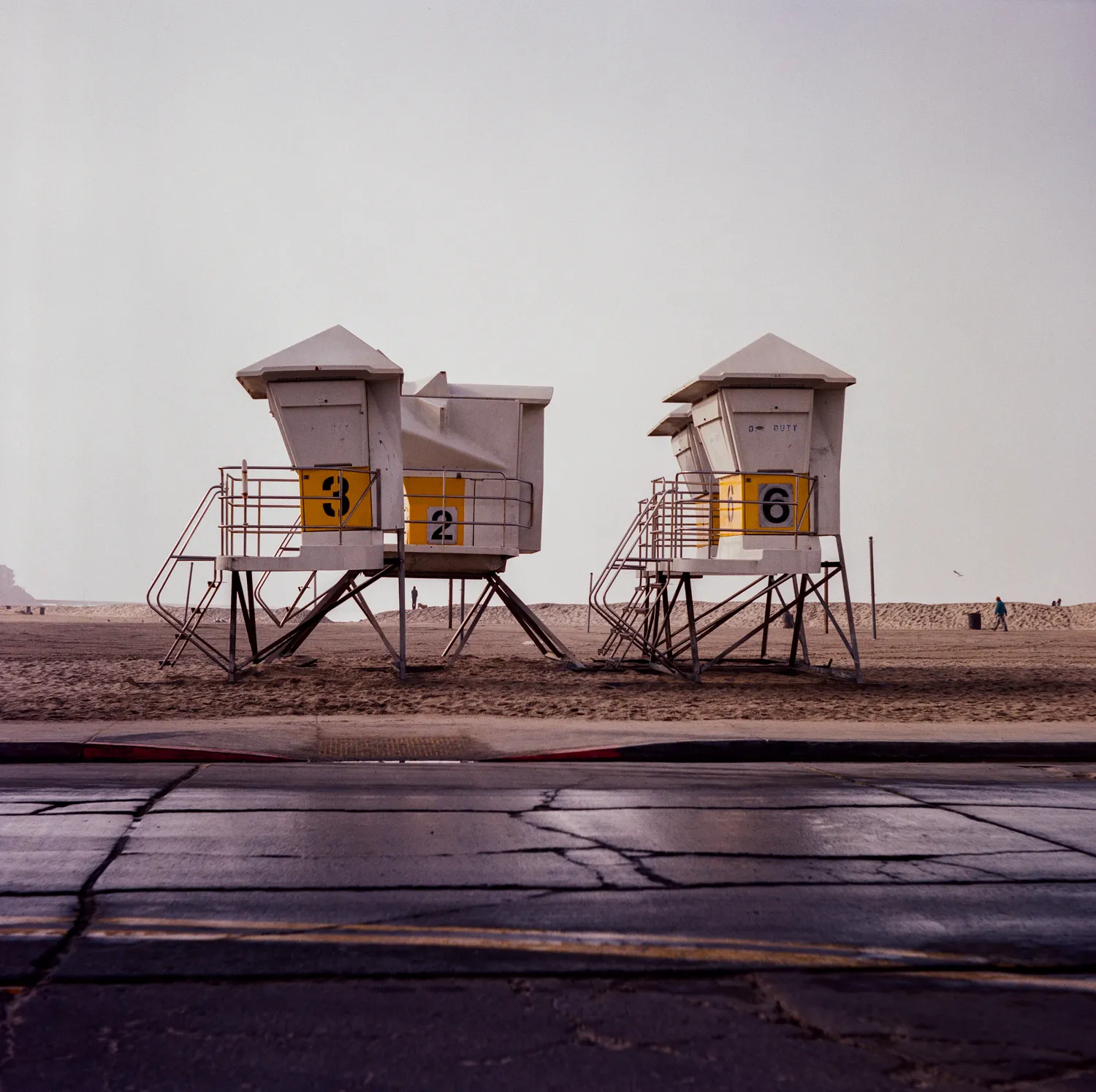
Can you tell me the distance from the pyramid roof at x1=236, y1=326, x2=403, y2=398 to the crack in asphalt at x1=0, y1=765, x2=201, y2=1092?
1159cm

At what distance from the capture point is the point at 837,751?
462 inches

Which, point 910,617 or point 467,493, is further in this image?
point 910,617

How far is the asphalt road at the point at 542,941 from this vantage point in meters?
3.67

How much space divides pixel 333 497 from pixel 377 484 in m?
0.71

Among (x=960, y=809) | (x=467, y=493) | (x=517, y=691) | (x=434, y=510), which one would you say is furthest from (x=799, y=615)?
(x=960, y=809)

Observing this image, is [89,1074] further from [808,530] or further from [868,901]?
[808,530]

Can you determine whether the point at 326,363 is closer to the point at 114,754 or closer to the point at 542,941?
the point at 114,754

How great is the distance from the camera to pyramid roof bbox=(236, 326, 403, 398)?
17984 mm

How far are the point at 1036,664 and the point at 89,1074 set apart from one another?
2558 cm

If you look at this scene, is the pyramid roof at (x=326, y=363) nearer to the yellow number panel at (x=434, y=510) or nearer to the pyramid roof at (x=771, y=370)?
the yellow number panel at (x=434, y=510)

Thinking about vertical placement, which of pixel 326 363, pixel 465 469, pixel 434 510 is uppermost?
pixel 326 363

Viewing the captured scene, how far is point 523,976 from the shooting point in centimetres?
445

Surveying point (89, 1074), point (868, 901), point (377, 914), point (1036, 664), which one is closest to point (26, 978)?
point (89, 1074)

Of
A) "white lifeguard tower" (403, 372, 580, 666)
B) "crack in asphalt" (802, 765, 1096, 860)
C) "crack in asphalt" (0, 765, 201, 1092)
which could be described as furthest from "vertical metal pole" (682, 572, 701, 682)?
"crack in asphalt" (0, 765, 201, 1092)
